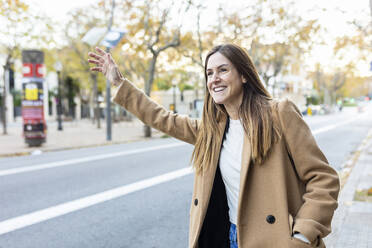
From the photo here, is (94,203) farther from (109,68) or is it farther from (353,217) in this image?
(109,68)

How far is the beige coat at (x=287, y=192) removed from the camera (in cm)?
172

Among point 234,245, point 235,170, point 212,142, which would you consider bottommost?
point 234,245

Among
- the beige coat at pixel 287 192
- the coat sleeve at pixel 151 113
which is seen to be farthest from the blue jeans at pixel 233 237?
the coat sleeve at pixel 151 113

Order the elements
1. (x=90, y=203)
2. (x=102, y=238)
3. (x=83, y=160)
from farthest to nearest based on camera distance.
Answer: (x=83, y=160) < (x=90, y=203) < (x=102, y=238)

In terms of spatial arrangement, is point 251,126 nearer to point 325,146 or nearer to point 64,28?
point 325,146

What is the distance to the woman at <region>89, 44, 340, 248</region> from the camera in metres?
1.74

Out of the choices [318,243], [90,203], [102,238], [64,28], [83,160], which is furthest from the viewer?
[64,28]

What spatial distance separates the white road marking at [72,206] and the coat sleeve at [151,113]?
3.48m

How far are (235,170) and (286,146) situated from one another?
30 cm

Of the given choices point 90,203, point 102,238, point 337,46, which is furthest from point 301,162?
point 337,46

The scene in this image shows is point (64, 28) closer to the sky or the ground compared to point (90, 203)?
closer to the sky

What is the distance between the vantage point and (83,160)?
34.2 ft

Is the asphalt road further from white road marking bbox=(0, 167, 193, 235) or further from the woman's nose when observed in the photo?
the woman's nose

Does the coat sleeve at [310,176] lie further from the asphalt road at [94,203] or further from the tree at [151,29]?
the tree at [151,29]
